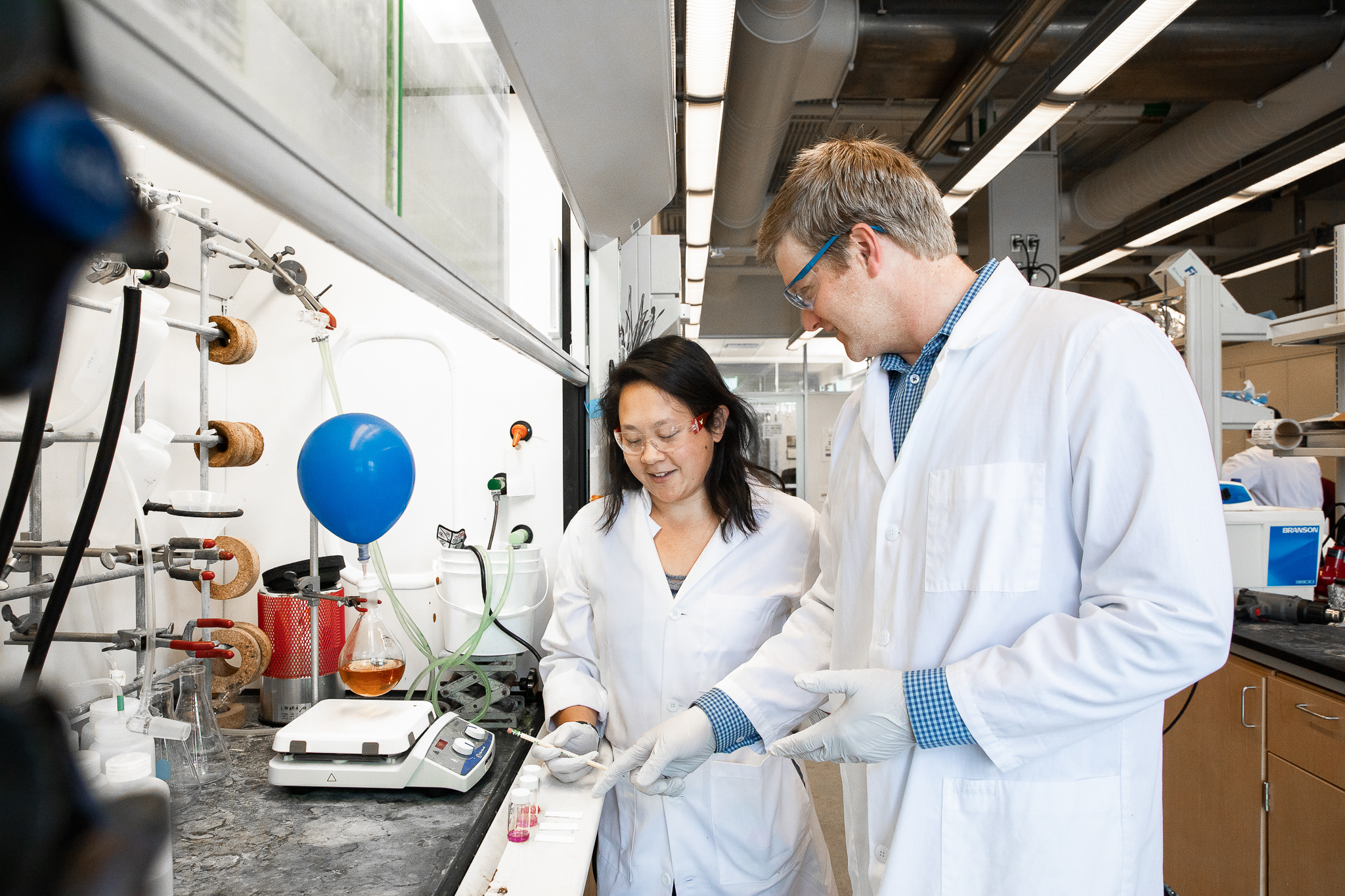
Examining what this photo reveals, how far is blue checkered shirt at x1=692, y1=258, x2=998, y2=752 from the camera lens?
3.63ft

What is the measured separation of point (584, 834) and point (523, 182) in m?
1.33

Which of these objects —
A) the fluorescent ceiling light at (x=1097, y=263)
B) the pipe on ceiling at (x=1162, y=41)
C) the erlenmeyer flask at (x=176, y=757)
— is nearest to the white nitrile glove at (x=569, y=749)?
the erlenmeyer flask at (x=176, y=757)

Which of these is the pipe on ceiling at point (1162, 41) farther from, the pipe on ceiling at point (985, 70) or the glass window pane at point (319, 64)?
the glass window pane at point (319, 64)

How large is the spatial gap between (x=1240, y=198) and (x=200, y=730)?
617cm

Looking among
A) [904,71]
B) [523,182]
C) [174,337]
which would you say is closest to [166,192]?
[523,182]

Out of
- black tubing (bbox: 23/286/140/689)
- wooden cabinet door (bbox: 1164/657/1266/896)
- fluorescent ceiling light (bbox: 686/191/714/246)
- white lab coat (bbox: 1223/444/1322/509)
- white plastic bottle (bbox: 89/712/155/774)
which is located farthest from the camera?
white lab coat (bbox: 1223/444/1322/509)

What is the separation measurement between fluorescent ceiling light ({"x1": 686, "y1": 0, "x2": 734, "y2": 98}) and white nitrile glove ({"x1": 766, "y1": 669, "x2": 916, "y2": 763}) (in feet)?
7.51

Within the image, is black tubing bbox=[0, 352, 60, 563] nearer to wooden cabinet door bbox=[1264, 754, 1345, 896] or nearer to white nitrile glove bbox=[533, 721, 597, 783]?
white nitrile glove bbox=[533, 721, 597, 783]

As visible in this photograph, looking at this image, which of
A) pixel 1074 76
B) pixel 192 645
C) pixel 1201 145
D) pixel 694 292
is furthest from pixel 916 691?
pixel 694 292

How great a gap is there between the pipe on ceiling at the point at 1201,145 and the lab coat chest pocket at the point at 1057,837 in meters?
4.61

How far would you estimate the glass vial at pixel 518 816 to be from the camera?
1.33 meters

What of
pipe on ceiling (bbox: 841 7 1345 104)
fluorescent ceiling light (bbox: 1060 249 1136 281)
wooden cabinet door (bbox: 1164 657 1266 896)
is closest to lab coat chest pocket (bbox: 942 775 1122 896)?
wooden cabinet door (bbox: 1164 657 1266 896)

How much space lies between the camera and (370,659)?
1.61m

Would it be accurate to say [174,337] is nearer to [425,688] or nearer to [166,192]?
[166,192]
